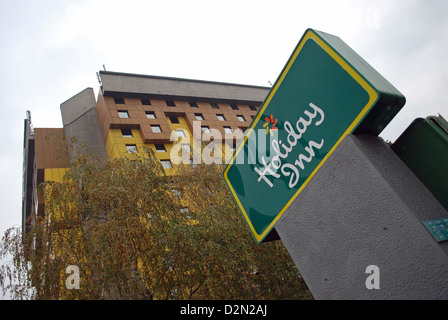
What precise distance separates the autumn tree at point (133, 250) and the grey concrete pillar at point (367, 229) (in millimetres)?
4528

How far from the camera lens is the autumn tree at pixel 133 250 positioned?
6496 mm

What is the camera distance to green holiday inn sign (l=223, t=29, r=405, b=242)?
96.9 inches

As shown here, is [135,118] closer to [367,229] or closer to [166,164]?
[166,164]

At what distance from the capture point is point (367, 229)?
7.71 ft

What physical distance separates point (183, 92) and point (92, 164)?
26.5 metres

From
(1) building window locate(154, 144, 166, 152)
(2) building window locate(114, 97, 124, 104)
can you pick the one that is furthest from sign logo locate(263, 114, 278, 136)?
(2) building window locate(114, 97, 124, 104)

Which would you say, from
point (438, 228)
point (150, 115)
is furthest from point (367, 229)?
point (150, 115)

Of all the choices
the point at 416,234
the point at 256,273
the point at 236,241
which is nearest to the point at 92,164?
the point at 236,241

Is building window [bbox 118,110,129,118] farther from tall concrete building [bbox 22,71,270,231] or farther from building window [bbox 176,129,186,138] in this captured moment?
building window [bbox 176,129,186,138]

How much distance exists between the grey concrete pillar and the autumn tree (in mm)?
4528

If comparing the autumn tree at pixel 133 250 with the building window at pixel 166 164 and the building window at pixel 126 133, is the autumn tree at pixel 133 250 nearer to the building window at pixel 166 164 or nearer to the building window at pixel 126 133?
the building window at pixel 166 164
